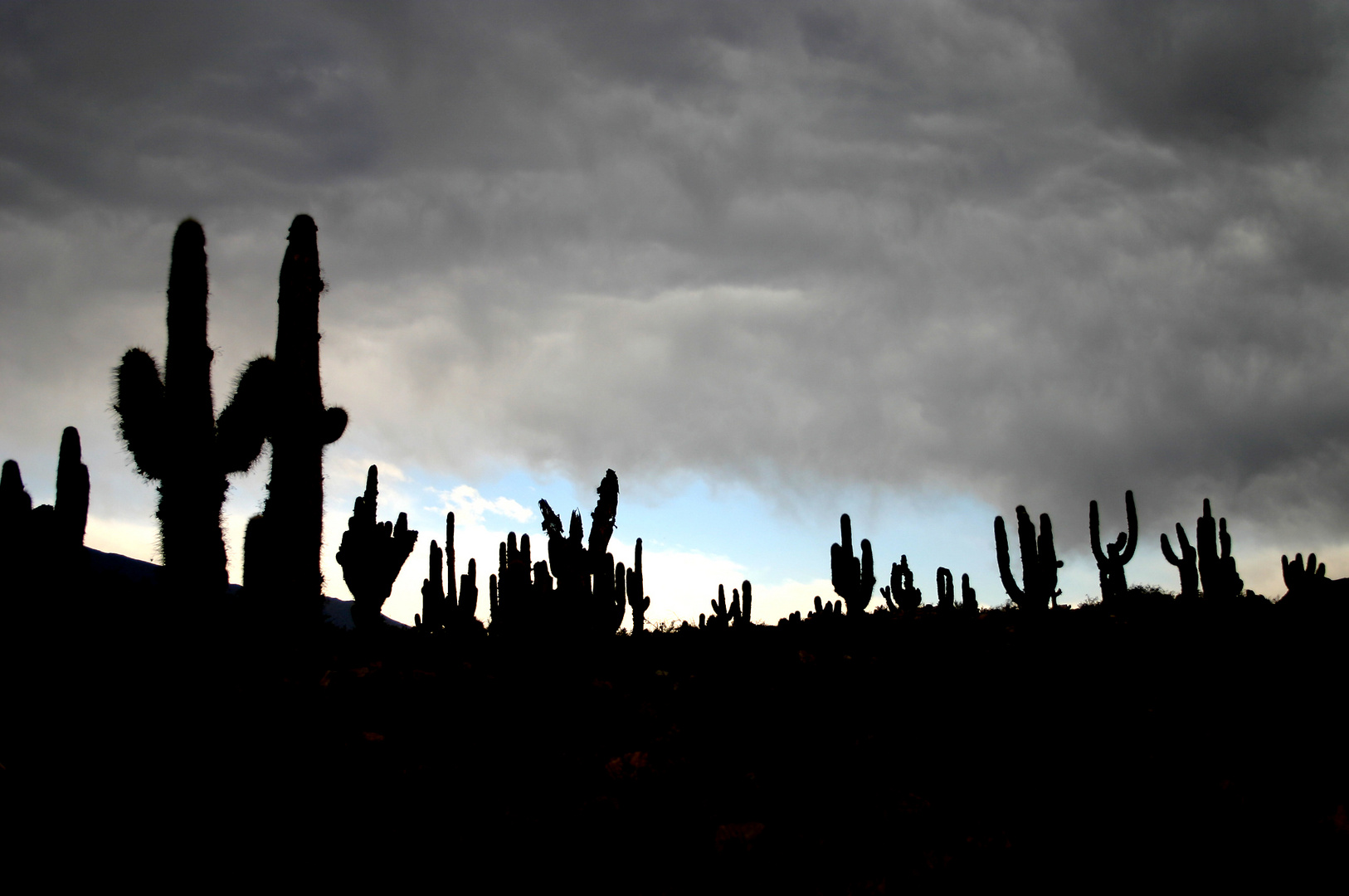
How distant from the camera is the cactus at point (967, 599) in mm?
17625

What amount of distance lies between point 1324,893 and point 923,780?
2.84 meters

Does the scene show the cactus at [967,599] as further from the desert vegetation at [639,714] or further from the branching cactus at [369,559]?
the branching cactus at [369,559]

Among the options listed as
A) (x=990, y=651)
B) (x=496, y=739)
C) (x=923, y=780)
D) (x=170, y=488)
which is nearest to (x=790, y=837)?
(x=923, y=780)

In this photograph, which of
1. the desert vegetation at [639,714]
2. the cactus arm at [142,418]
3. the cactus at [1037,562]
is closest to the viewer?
the desert vegetation at [639,714]

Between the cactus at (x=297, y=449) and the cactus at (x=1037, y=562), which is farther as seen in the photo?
the cactus at (x=1037, y=562)

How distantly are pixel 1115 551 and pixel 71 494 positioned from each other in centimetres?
2136

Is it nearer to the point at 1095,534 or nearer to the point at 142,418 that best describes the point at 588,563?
the point at 142,418

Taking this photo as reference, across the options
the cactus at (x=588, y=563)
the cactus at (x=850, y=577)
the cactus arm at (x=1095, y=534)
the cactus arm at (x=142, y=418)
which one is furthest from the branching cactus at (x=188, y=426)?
the cactus arm at (x=1095, y=534)

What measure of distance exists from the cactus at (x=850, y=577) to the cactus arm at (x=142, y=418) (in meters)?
14.2

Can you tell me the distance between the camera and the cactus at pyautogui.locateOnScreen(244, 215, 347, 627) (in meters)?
14.5

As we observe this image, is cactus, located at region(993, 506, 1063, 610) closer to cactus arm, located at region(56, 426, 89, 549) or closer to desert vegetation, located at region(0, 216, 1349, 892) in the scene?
desert vegetation, located at region(0, 216, 1349, 892)

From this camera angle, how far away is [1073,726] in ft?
27.4

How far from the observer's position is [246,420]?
15523 mm

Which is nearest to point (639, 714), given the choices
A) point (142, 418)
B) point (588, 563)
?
point (588, 563)
